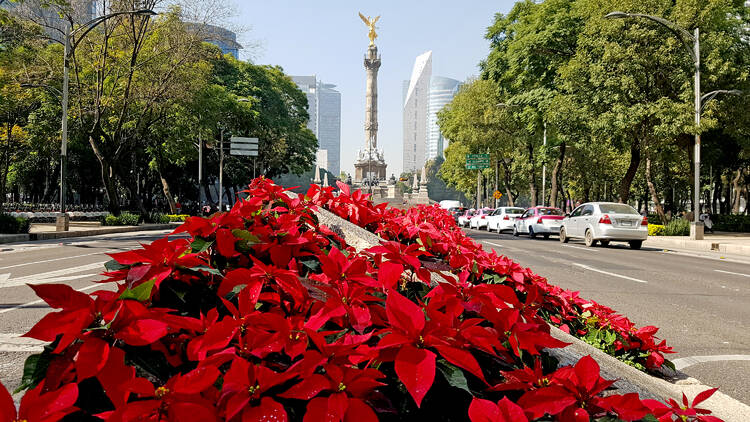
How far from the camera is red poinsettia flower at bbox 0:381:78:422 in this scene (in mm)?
823

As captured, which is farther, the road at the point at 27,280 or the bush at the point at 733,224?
the bush at the point at 733,224

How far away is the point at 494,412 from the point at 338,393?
0.28m

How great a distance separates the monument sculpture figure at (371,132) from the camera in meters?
91.4

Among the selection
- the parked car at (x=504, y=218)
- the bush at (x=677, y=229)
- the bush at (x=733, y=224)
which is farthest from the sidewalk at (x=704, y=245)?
the bush at (x=733, y=224)

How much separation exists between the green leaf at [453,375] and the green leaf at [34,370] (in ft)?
2.43

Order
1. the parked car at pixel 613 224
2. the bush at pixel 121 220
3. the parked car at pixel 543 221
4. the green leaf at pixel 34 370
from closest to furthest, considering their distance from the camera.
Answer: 1. the green leaf at pixel 34 370
2. the parked car at pixel 613 224
3. the parked car at pixel 543 221
4. the bush at pixel 121 220

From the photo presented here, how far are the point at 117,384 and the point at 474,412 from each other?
24.8 inches

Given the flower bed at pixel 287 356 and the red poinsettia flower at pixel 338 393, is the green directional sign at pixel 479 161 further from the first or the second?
the red poinsettia flower at pixel 338 393

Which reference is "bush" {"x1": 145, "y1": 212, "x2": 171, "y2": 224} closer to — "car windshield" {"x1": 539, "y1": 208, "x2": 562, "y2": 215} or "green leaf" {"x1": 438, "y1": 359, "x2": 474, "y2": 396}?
"car windshield" {"x1": 539, "y1": 208, "x2": 562, "y2": 215}

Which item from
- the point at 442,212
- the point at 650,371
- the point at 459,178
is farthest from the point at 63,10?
the point at 459,178

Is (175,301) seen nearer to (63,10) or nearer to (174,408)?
(174,408)

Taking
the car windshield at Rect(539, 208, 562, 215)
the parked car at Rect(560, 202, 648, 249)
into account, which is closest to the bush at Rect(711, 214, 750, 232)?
the car windshield at Rect(539, 208, 562, 215)

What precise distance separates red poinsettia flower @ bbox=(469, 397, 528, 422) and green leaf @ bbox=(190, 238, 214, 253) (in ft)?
2.96

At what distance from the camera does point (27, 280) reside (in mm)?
8602
